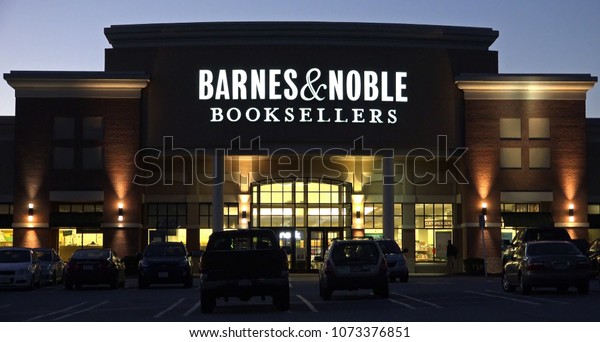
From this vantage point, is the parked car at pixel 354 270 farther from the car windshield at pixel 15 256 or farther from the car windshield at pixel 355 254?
the car windshield at pixel 15 256

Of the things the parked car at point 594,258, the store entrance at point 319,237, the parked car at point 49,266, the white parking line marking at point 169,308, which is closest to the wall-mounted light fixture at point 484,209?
the store entrance at point 319,237

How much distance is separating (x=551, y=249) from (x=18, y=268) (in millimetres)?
19086

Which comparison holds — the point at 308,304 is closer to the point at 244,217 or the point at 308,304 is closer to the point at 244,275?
the point at 244,275

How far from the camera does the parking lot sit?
935 inches

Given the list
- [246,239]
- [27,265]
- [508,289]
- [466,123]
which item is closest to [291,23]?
[466,123]

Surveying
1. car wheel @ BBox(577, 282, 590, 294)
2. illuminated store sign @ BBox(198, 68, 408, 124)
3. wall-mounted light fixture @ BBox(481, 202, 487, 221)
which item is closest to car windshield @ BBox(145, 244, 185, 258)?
car wheel @ BBox(577, 282, 590, 294)

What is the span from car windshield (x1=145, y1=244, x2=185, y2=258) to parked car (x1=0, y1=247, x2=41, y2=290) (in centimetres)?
420

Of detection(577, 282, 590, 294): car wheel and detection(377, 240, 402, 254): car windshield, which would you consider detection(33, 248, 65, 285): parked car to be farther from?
detection(577, 282, 590, 294): car wheel

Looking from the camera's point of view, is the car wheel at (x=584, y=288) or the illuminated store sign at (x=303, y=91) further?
the illuminated store sign at (x=303, y=91)

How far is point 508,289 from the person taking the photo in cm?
3544

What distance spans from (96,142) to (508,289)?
115 feet

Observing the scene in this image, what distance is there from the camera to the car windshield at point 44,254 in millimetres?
47750

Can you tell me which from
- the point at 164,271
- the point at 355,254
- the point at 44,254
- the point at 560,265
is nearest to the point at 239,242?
the point at 355,254

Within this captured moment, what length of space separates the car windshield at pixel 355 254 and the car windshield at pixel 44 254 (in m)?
18.2
